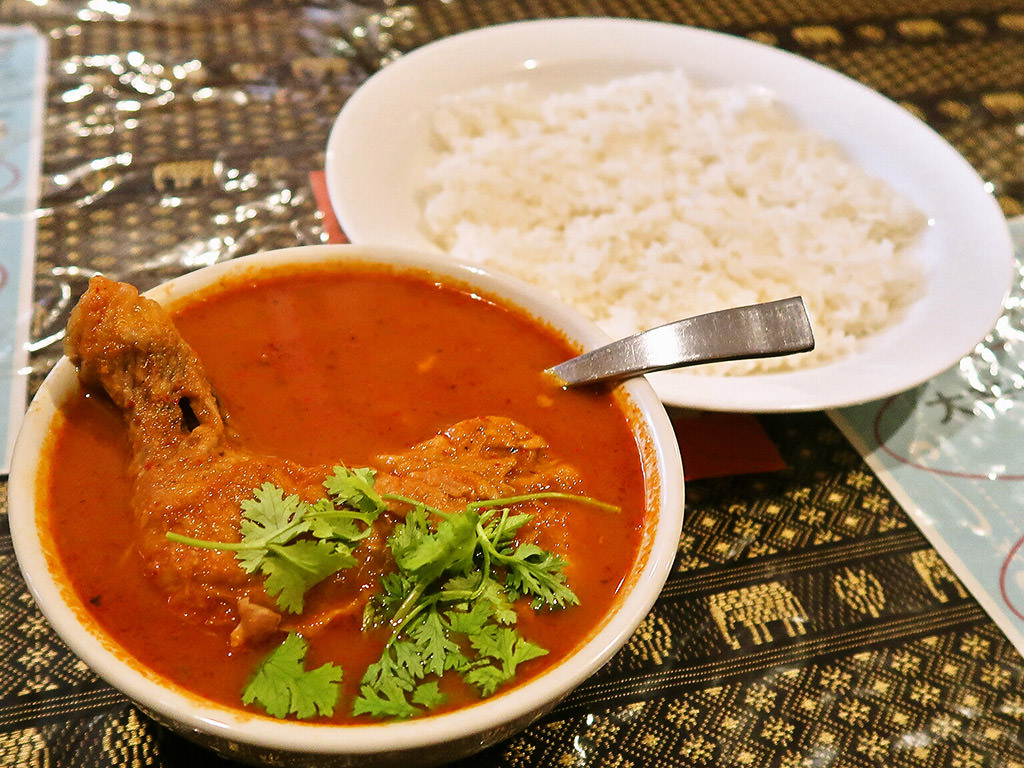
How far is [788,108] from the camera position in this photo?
3.27 m

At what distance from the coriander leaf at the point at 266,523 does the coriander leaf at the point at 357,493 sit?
0.19 ft

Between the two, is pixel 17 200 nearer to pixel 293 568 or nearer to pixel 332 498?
pixel 332 498

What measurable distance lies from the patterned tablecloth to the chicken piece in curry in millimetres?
463

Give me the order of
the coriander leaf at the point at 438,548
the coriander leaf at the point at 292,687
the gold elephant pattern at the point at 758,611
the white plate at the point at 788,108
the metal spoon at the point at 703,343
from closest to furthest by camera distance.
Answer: the coriander leaf at the point at 292,687, the coriander leaf at the point at 438,548, the metal spoon at the point at 703,343, the gold elephant pattern at the point at 758,611, the white plate at the point at 788,108

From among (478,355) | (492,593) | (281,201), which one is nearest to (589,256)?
(478,355)

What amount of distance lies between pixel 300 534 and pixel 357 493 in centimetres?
11

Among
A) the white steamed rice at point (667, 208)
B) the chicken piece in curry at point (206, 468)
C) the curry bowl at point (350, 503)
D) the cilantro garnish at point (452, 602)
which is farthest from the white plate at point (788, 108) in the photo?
the cilantro garnish at point (452, 602)

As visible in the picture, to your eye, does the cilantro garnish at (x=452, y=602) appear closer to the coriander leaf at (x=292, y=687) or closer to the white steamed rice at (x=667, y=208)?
the coriander leaf at (x=292, y=687)

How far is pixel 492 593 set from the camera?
1385 millimetres

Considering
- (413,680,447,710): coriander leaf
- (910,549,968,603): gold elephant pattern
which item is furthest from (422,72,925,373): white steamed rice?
(413,680,447,710): coriander leaf

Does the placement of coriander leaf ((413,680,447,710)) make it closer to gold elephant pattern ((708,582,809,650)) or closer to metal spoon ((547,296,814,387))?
metal spoon ((547,296,814,387))

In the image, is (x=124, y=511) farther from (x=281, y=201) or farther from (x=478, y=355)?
(x=281, y=201)

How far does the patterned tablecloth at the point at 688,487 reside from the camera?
67.4 inches

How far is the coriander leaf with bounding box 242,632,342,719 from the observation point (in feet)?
4.06
